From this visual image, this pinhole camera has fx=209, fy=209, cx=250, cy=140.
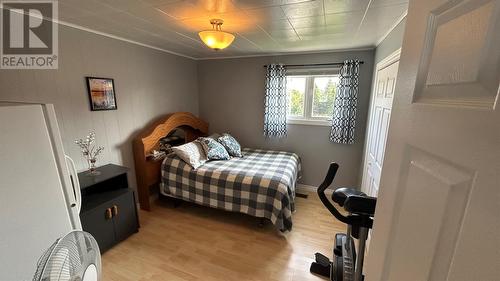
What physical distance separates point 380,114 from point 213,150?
2226 mm

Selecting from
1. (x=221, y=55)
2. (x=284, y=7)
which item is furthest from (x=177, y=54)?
(x=284, y=7)

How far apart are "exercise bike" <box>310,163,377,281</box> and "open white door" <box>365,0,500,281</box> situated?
664 mm

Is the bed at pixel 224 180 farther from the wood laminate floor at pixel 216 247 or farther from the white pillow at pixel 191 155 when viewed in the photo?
the wood laminate floor at pixel 216 247

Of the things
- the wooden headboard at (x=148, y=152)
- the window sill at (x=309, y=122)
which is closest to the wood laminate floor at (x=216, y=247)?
the wooden headboard at (x=148, y=152)

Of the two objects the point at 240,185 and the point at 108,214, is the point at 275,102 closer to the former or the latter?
the point at 240,185

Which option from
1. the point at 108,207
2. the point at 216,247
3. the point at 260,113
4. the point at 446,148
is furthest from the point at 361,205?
the point at 260,113

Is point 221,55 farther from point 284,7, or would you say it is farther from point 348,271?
point 348,271

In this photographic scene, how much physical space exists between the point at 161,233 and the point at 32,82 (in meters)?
1.96

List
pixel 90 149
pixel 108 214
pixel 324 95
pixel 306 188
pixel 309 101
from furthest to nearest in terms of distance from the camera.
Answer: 1. pixel 306 188
2. pixel 309 101
3. pixel 324 95
4. pixel 90 149
5. pixel 108 214

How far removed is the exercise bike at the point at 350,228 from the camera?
1.30 m

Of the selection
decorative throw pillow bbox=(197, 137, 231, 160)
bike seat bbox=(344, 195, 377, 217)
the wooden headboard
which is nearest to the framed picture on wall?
the wooden headboard

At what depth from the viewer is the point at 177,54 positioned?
355 cm

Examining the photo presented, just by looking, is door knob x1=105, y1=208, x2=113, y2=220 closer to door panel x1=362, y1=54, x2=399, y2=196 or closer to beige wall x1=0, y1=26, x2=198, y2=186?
beige wall x1=0, y1=26, x2=198, y2=186

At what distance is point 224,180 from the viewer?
8.51 ft
